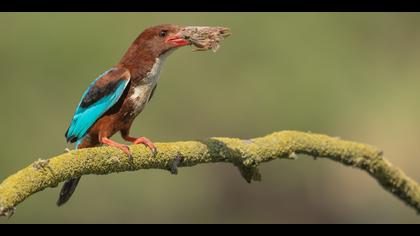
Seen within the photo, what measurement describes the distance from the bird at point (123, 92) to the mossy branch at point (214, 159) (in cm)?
82

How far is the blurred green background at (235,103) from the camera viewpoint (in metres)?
6.87

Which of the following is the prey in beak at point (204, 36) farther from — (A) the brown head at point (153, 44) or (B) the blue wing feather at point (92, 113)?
(B) the blue wing feather at point (92, 113)

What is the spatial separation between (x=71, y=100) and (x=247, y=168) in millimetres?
3919

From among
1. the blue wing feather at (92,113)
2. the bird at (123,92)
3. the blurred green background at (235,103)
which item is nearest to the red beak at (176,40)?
the bird at (123,92)

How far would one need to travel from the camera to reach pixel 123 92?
3855 millimetres

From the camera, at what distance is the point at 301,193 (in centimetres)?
862

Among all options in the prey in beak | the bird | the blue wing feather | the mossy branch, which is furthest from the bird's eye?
the mossy branch

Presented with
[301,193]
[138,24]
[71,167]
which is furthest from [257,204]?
[71,167]

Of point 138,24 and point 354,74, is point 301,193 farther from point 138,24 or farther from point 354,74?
point 138,24

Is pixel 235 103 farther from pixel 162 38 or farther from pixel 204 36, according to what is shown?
pixel 204 36

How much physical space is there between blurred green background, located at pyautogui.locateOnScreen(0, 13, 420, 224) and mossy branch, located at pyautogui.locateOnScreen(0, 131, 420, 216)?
3.04 metres

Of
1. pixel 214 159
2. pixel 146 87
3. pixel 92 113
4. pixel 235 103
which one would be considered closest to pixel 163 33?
pixel 146 87

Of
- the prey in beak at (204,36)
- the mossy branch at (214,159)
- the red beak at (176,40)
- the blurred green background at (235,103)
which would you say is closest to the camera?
the mossy branch at (214,159)

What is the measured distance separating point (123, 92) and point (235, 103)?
4055mm
